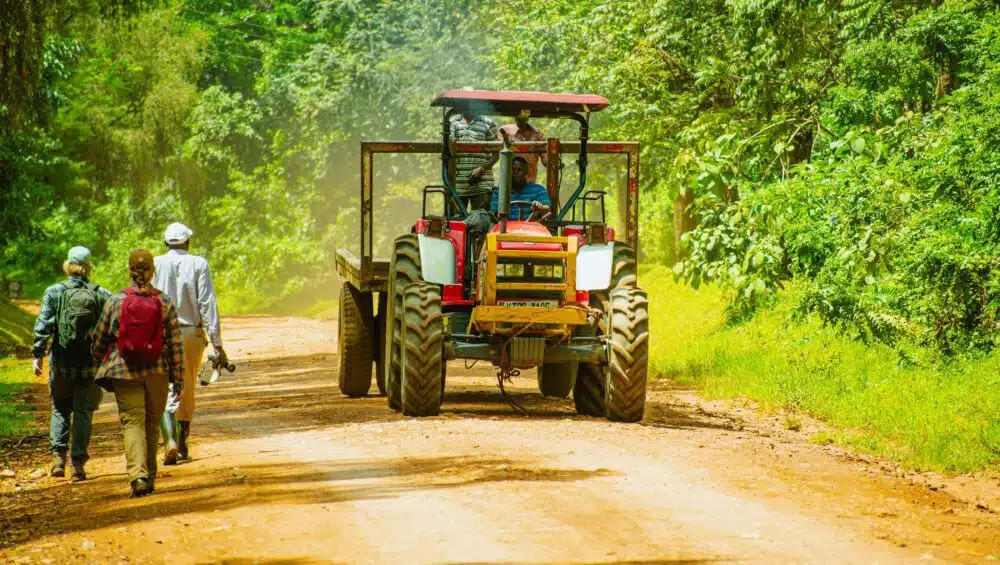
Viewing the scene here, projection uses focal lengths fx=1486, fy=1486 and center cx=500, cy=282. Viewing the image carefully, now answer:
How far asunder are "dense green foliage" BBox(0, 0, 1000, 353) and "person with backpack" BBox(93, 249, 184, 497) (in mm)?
7657

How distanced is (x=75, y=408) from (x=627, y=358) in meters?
4.83

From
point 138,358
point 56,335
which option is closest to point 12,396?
point 56,335

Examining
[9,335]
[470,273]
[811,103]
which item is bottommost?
[9,335]

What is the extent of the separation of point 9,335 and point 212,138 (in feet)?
90.0

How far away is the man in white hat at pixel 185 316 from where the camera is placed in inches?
473

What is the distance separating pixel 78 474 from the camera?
12.0 m

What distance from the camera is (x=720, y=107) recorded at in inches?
983

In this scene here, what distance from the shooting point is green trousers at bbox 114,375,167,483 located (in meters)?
10.6

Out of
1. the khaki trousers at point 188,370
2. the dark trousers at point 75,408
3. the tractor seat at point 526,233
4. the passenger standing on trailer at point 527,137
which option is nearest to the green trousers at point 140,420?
the khaki trousers at point 188,370

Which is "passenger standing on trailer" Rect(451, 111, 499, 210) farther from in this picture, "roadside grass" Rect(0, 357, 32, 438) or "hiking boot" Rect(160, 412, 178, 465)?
"roadside grass" Rect(0, 357, 32, 438)

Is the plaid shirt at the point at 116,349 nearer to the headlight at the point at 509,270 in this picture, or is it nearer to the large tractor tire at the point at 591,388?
the headlight at the point at 509,270

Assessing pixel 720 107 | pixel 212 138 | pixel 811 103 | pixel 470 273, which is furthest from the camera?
pixel 212 138

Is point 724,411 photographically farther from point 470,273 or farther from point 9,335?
point 9,335

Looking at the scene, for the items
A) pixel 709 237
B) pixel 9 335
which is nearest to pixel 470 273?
pixel 709 237
